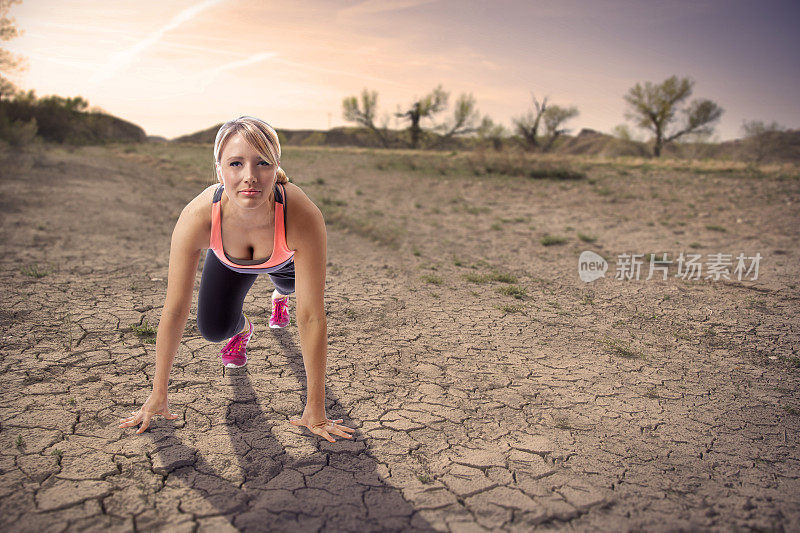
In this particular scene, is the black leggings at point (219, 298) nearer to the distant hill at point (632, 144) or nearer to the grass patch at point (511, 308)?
the grass patch at point (511, 308)

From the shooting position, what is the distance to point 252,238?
230cm

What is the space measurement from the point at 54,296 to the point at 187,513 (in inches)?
133

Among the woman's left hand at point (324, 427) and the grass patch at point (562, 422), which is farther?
the grass patch at point (562, 422)

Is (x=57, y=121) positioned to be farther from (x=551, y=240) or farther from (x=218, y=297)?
(x=218, y=297)

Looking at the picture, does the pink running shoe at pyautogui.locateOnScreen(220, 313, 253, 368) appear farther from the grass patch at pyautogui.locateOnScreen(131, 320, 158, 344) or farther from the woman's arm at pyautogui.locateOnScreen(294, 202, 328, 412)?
the woman's arm at pyautogui.locateOnScreen(294, 202, 328, 412)

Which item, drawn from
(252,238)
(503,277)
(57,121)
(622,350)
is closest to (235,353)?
(252,238)

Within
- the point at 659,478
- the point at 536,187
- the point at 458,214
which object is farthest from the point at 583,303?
the point at 536,187

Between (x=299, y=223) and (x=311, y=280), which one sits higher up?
(x=299, y=223)

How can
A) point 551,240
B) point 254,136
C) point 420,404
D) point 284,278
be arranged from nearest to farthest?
1. point 254,136
2. point 420,404
3. point 284,278
4. point 551,240

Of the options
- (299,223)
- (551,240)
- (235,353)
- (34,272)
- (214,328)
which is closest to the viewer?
(299,223)

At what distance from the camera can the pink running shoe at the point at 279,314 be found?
375 centimetres

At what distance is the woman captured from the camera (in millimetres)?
2018

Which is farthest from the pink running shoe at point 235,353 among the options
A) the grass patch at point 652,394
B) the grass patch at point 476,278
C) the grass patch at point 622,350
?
the grass patch at point 476,278

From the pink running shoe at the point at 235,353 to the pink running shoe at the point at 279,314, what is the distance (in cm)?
62
